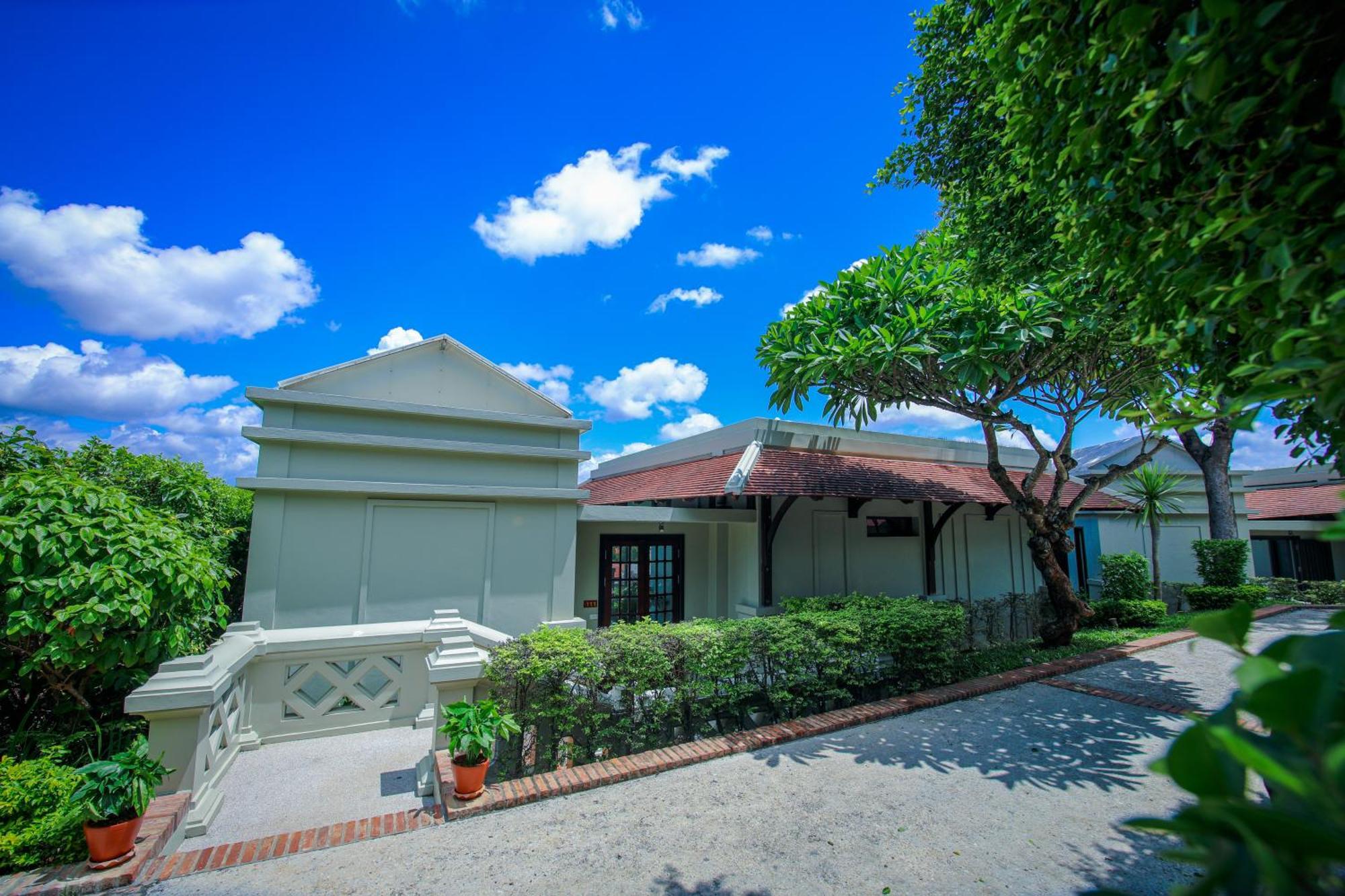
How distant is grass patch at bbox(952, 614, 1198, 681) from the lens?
25.6 feet

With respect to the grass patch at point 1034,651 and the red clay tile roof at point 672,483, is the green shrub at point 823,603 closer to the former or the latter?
the grass patch at point 1034,651

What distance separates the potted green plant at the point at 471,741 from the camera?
433 centimetres

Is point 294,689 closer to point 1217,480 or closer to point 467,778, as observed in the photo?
point 467,778

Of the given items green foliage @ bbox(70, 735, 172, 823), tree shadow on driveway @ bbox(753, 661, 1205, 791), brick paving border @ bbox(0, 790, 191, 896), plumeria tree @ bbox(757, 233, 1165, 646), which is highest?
plumeria tree @ bbox(757, 233, 1165, 646)

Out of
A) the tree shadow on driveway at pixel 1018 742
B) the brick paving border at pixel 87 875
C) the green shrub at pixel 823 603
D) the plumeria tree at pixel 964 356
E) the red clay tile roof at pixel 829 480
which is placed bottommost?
the brick paving border at pixel 87 875

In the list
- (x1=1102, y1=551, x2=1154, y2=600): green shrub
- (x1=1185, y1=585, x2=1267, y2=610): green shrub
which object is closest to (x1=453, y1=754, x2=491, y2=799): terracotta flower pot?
(x1=1102, y1=551, x2=1154, y2=600): green shrub

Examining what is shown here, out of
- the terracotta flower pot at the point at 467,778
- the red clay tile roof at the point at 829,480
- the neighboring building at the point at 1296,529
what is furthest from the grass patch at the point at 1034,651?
the neighboring building at the point at 1296,529

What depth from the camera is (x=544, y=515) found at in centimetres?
873

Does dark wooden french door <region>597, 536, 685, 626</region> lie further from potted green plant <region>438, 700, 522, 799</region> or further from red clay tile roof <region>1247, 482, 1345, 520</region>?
red clay tile roof <region>1247, 482, 1345, 520</region>

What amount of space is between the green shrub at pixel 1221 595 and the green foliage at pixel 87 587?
19730mm

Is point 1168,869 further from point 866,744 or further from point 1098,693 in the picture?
point 1098,693

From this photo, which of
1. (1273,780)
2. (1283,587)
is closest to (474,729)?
(1273,780)

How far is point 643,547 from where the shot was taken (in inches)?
445

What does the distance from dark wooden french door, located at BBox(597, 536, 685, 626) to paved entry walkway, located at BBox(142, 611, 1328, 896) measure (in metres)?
6.04
